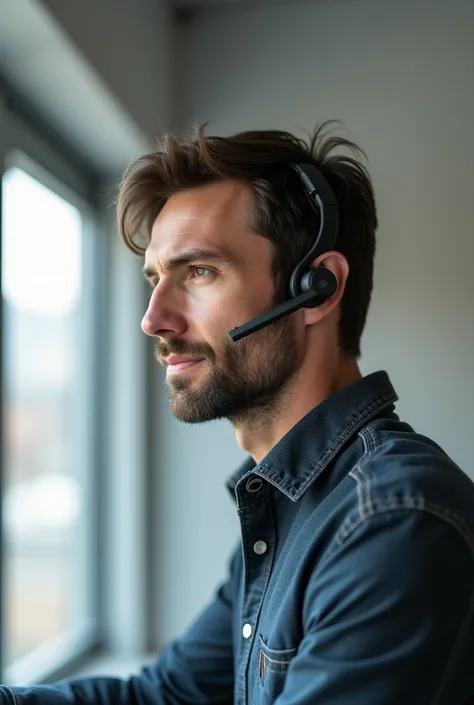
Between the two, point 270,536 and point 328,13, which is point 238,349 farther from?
point 328,13

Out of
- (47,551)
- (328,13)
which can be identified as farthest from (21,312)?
(328,13)

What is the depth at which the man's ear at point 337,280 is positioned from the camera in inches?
41.6

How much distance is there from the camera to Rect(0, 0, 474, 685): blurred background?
1532 mm

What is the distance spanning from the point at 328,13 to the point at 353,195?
2.59 feet

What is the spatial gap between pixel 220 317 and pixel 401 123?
35.2 inches

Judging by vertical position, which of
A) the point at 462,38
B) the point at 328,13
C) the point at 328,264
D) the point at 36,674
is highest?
the point at 328,13

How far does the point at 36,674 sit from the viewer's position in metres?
1.50

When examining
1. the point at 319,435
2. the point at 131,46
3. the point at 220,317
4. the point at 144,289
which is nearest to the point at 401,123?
the point at 131,46

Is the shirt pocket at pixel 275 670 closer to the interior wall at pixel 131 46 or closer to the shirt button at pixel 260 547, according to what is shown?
the shirt button at pixel 260 547

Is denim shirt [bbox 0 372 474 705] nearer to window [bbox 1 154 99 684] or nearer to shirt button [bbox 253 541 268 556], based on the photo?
shirt button [bbox 253 541 268 556]

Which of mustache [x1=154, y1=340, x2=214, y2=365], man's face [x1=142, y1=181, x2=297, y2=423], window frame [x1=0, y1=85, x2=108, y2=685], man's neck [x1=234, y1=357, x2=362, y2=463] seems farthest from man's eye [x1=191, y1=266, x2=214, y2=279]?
window frame [x1=0, y1=85, x2=108, y2=685]

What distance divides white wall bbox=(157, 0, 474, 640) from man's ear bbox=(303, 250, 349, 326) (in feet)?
2.06

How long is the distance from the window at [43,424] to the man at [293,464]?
363 mm

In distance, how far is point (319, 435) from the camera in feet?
3.20
